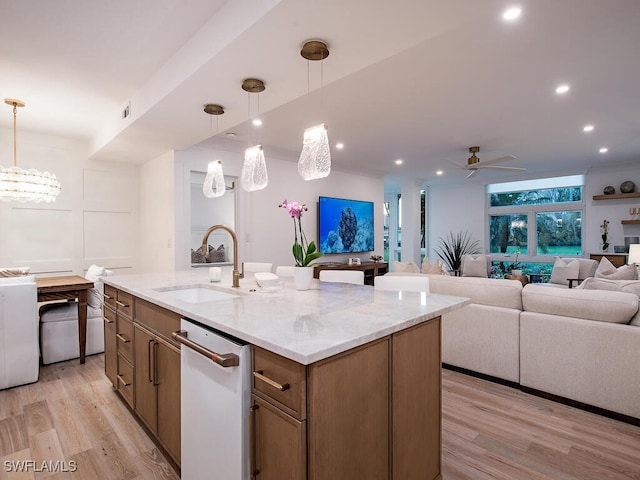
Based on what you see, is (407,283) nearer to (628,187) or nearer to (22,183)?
(22,183)

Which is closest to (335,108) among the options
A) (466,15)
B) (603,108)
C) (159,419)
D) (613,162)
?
(466,15)

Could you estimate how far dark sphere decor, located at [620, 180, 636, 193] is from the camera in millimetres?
6215

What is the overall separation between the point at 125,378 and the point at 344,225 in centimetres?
457

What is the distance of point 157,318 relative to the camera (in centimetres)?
188

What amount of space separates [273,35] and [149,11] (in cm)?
86

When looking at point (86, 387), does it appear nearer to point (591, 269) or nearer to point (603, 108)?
point (603, 108)

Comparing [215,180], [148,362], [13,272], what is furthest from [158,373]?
[13,272]

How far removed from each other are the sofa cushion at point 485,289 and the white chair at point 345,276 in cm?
88

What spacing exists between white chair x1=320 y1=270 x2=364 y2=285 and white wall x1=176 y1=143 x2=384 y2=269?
2.37 meters

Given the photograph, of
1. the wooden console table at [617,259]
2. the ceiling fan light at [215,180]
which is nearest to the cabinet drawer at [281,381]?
the ceiling fan light at [215,180]

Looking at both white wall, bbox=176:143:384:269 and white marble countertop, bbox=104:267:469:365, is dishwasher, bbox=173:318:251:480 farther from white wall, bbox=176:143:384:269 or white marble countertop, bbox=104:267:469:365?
white wall, bbox=176:143:384:269

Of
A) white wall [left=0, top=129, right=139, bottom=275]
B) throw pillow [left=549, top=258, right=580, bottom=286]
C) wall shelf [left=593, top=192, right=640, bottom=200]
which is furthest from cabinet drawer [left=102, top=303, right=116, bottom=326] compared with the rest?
wall shelf [left=593, top=192, right=640, bottom=200]

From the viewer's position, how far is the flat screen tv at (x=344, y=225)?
6.01m

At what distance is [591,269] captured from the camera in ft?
17.6
